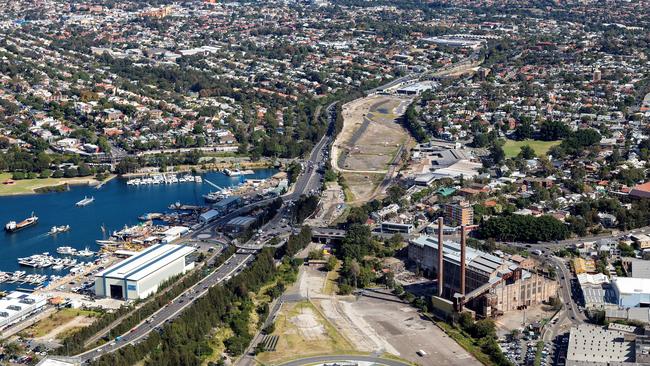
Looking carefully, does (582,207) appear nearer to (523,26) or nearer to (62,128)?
(62,128)

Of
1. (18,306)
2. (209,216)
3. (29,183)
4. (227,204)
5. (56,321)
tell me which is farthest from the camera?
(29,183)

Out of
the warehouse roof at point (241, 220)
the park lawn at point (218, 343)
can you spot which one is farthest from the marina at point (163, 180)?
the park lawn at point (218, 343)

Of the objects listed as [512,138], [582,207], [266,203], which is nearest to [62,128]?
[266,203]

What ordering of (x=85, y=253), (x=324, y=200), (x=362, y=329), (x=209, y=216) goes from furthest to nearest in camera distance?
(x=324, y=200) → (x=209, y=216) → (x=85, y=253) → (x=362, y=329)

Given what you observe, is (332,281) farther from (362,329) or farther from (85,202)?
(85,202)

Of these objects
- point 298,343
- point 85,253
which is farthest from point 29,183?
point 298,343

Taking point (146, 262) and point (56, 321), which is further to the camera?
point (146, 262)

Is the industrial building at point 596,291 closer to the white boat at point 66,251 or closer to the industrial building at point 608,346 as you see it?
the industrial building at point 608,346
